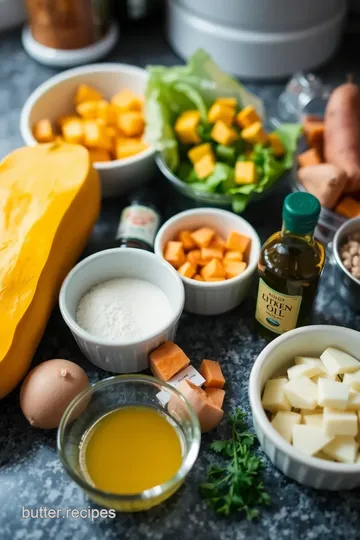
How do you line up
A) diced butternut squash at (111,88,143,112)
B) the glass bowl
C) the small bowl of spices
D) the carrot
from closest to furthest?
the glass bowl < the small bowl of spices < the carrot < diced butternut squash at (111,88,143,112)

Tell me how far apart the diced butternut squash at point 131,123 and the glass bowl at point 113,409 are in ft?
1.59

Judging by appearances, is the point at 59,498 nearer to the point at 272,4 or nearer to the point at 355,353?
the point at 355,353

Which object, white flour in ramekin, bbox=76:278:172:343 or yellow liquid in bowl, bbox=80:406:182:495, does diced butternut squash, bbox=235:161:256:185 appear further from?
yellow liquid in bowl, bbox=80:406:182:495

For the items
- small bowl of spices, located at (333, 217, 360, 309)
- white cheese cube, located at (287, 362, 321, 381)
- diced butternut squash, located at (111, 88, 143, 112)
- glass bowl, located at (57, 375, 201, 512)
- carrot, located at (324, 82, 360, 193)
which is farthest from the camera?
diced butternut squash, located at (111, 88, 143, 112)

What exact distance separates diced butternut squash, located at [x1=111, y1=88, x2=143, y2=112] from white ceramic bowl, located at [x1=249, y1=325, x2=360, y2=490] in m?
0.54

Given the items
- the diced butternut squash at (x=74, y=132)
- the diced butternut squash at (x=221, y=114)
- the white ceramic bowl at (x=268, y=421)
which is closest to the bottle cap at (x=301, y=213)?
the white ceramic bowl at (x=268, y=421)

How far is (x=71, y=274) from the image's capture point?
843 millimetres

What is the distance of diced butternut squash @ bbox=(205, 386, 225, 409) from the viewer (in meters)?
0.79

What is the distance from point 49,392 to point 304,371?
1.03 ft

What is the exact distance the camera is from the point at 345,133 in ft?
3.31

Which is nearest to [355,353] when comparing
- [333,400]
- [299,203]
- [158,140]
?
[333,400]

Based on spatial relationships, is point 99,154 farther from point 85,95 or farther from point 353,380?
point 353,380

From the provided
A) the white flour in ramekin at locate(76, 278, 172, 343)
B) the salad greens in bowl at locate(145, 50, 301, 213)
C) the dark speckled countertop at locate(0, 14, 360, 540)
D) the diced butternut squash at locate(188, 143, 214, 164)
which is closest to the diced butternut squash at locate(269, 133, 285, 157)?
the salad greens in bowl at locate(145, 50, 301, 213)

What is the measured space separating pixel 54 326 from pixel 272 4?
71 cm
